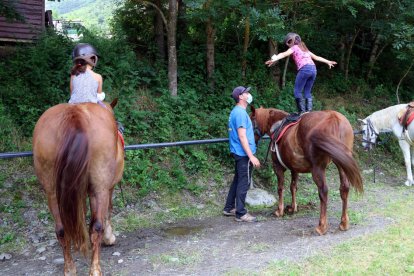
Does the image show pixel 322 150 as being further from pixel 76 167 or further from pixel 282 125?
pixel 76 167

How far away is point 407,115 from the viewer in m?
8.57

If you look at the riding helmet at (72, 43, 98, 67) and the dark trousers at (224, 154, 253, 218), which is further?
the dark trousers at (224, 154, 253, 218)

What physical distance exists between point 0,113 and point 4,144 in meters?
0.71

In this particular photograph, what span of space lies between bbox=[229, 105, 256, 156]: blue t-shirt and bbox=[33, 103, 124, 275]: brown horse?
234cm

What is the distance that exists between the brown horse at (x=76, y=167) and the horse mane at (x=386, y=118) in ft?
23.4

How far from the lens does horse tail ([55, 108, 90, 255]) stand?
3430 mm

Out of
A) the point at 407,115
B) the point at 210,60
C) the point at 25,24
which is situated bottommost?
the point at 407,115

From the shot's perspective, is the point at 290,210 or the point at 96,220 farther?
the point at 290,210

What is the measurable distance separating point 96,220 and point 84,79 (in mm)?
1573

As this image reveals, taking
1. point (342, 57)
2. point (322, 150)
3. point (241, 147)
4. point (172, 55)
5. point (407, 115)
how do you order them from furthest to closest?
point (342, 57), point (172, 55), point (407, 115), point (241, 147), point (322, 150)

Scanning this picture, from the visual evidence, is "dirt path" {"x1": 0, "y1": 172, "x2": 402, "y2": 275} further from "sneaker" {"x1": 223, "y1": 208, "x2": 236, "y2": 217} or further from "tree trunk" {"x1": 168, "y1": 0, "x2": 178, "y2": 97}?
"tree trunk" {"x1": 168, "y1": 0, "x2": 178, "y2": 97}

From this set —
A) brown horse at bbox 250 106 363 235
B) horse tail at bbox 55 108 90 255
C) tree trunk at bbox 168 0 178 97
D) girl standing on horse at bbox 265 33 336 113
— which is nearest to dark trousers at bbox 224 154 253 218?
brown horse at bbox 250 106 363 235

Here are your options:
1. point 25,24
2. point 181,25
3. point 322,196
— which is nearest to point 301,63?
point 322,196

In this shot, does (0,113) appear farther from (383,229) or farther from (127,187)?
(383,229)
